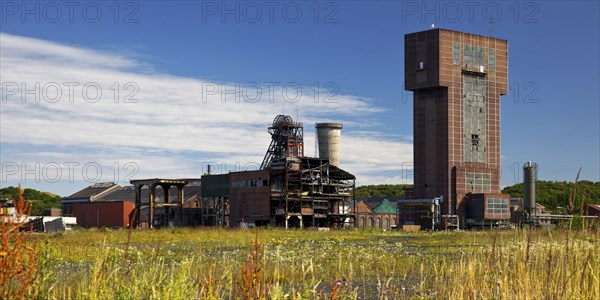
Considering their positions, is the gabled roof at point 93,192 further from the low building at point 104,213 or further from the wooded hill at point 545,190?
the wooded hill at point 545,190

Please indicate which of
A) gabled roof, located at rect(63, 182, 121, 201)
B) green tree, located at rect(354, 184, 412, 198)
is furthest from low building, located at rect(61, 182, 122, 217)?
green tree, located at rect(354, 184, 412, 198)

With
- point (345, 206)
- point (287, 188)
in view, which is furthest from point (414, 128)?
point (287, 188)

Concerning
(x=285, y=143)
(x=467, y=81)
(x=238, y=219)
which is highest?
(x=467, y=81)

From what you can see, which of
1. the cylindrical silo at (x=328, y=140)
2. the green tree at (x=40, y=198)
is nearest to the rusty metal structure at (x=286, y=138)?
the cylindrical silo at (x=328, y=140)

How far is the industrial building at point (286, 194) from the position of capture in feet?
274

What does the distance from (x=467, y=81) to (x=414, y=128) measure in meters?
9.47

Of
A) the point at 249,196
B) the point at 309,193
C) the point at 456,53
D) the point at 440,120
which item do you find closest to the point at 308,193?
the point at 309,193

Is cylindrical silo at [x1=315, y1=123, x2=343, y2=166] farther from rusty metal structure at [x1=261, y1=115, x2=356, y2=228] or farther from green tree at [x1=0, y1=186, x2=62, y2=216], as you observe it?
green tree at [x1=0, y1=186, x2=62, y2=216]

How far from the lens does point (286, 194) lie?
269 feet

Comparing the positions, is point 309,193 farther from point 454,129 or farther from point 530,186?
point 530,186

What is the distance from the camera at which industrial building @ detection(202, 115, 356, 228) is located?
8350 cm

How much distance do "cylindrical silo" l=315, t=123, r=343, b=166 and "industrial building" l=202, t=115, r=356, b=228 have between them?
762 inches

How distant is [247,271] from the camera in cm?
658

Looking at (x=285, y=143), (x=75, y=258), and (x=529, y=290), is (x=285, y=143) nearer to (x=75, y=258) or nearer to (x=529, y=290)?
Result: (x=75, y=258)
